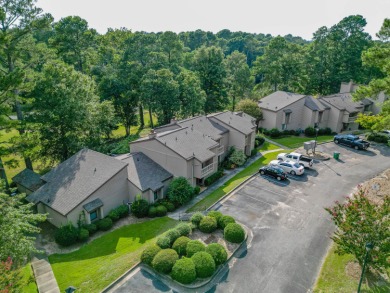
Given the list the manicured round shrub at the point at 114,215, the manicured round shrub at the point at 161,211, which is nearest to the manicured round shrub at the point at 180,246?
the manicured round shrub at the point at 161,211

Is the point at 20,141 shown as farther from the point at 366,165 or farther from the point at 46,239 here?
the point at 366,165

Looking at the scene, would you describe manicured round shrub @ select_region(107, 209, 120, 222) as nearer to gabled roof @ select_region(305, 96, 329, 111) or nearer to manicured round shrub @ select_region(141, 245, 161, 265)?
manicured round shrub @ select_region(141, 245, 161, 265)

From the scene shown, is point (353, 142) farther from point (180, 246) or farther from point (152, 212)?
point (180, 246)

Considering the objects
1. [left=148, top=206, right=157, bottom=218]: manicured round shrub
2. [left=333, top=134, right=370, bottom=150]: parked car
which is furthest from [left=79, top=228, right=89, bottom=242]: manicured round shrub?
[left=333, top=134, right=370, bottom=150]: parked car

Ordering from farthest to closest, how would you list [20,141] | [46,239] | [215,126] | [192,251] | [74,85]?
1. [215,126]
2. [74,85]
3. [20,141]
4. [46,239]
5. [192,251]

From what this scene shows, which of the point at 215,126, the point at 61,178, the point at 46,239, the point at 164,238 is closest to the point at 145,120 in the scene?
the point at 215,126

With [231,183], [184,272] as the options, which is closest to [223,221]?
[184,272]
